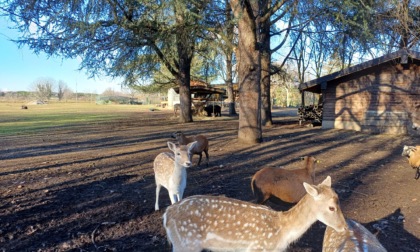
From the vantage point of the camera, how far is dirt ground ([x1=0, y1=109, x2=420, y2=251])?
5.31 metres

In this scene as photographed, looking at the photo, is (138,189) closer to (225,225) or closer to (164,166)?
(164,166)

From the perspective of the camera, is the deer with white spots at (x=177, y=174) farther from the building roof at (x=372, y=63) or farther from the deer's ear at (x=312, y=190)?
the building roof at (x=372, y=63)

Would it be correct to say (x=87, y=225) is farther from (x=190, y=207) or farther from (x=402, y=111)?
(x=402, y=111)

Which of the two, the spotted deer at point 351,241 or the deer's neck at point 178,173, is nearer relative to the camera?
the spotted deer at point 351,241

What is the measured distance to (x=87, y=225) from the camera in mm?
5781

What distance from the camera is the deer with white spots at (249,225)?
3.94 m

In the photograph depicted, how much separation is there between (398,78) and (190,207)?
18725 millimetres

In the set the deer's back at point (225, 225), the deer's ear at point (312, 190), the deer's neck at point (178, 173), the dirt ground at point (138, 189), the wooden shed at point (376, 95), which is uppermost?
the wooden shed at point (376, 95)

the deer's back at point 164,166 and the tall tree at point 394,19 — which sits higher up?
the tall tree at point 394,19

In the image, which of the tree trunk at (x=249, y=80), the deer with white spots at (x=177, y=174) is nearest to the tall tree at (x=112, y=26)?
the tree trunk at (x=249, y=80)

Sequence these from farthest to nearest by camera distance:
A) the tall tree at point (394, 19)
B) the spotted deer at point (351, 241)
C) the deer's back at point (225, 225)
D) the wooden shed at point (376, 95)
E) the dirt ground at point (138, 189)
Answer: the wooden shed at point (376, 95)
the tall tree at point (394, 19)
the dirt ground at point (138, 189)
the deer's back at point (225, 225)
the spotted deer at point (351, 241)

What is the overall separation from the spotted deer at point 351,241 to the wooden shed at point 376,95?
49.8 feet

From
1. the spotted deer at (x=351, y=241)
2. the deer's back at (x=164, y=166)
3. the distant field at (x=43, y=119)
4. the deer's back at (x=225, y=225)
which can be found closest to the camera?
the spotted deer at (x=351, y=241)

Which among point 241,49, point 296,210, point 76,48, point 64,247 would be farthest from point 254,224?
point 76,48
